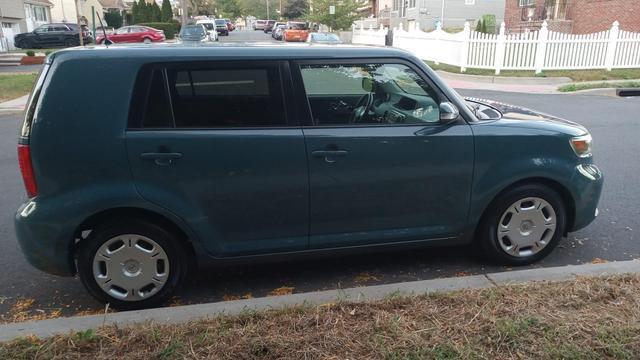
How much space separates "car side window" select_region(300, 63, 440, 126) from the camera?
3.61m

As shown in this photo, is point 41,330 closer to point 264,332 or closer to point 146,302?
point 146,302

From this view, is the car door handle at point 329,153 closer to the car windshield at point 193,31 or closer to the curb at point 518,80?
the car windshield at point 193,31

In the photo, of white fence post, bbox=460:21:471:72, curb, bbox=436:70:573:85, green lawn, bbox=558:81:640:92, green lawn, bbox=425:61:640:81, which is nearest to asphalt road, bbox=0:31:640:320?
green lawn, bbox=558:81:640:92

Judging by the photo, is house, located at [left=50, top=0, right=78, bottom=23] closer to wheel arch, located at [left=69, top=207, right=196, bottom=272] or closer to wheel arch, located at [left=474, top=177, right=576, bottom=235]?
wheel arch, located at [left=69, top=207, right=196, bottom=272]

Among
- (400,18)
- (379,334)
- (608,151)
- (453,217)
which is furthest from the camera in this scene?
(400,18)

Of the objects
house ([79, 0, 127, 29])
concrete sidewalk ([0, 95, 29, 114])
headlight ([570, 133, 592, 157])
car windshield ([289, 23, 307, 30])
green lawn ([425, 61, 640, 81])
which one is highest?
house ([79, 0, 127, 29])

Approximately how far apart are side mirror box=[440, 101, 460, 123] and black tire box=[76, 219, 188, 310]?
2.03 m

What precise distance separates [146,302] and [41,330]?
0.67 metres

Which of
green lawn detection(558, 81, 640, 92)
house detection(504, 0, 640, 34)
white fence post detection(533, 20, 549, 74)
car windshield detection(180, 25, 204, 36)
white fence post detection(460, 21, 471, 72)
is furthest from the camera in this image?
house detection(504, 0, 640, 34)

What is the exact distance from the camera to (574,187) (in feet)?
12.9

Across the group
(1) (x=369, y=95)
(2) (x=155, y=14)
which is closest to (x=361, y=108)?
(1) (x=369, y=95)

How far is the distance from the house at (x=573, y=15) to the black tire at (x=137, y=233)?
25.2 metres

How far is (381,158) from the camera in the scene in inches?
140

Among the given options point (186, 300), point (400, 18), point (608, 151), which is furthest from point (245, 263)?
point (400, 18)
